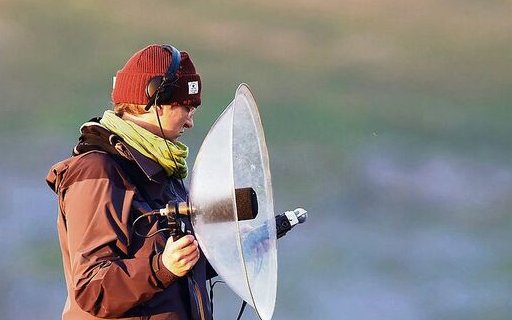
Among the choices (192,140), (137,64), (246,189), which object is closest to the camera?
(246,189)

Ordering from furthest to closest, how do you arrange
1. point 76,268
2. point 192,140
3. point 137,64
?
point 192,140, point 137,64, point 76,268

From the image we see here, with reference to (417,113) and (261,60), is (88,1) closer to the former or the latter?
(261,60)

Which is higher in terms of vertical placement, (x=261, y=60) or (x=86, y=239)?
(x=261, y=60)

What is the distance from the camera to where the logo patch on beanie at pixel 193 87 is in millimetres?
1844

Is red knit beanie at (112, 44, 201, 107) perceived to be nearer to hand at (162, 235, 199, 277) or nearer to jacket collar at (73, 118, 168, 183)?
jacket collar at (73, 118, 168, 183)

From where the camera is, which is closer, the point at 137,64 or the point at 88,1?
the point at 137,64

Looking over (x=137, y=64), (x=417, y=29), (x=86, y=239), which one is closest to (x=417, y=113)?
(x=417, y=29)

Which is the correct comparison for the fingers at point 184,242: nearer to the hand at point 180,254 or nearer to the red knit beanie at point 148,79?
the hand at point 180,254

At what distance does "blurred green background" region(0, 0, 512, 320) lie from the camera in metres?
3.24

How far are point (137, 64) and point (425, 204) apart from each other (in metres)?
1.68

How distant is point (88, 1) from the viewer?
3260 mm

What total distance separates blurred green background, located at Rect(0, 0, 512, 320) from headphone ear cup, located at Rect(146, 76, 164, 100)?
1.42 m

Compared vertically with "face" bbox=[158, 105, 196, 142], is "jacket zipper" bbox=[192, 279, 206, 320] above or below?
below

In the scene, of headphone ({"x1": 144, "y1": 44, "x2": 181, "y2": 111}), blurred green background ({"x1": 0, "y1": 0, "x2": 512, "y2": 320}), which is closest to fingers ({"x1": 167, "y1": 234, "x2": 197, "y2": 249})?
headphone ({"x1": 144, "y1": 44, "x2": 181, "y2": 111})
